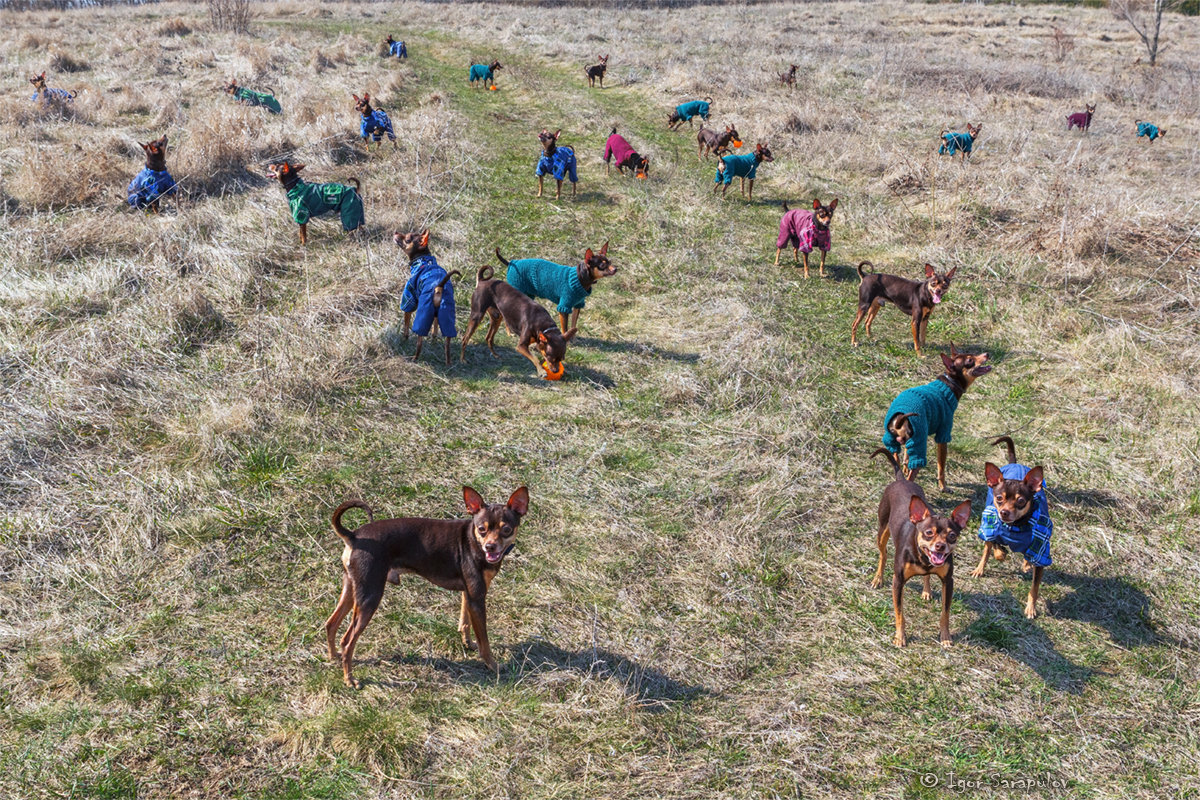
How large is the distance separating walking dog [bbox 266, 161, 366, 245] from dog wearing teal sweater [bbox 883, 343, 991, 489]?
7.90 metres

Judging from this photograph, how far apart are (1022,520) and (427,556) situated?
4.03 m

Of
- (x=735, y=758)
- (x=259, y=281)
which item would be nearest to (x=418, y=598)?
(x=735, y=758)

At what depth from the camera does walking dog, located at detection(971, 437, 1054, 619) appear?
5.06 meters

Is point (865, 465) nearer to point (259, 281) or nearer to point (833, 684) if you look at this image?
point (833, 684)

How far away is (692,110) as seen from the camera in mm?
17266

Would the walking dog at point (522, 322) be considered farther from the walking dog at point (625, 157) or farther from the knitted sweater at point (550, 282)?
the walking dog at point (625, 157)

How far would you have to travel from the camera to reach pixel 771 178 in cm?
1481

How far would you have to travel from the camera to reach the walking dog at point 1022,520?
5059 millimetres

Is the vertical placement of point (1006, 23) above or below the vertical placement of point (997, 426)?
above

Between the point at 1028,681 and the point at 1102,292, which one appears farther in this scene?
the point at 1102,292

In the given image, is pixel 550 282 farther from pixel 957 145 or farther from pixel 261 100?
pixel 261 100

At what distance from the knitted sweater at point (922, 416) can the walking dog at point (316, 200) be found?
312 inches

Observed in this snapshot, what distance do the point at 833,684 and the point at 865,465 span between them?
280cm

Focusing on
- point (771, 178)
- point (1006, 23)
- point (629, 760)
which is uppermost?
point (1006, 23)
